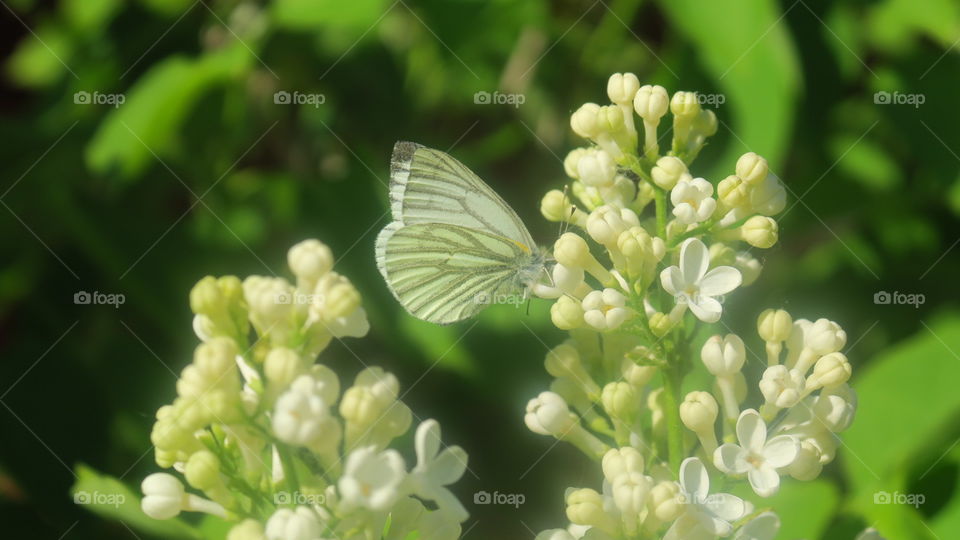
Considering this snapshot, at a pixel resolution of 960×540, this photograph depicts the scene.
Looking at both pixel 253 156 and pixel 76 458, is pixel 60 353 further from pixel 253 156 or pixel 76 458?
pixel 253 156

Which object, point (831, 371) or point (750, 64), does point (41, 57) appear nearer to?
point (750, 64)

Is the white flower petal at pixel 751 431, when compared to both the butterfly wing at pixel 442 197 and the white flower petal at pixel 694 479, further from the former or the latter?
the butterfly wing at pixel 442 197

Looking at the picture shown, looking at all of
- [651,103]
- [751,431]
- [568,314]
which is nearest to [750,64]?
[651,103]

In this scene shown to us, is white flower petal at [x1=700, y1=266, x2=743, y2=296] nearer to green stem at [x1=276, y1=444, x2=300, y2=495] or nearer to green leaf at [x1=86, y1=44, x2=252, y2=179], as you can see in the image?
green stem at [x1=276, y1=444, x2=300, y2=495]

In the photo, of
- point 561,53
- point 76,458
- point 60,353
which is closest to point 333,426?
point 76,458

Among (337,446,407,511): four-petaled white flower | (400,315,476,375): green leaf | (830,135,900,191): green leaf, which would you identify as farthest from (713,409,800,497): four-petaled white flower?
(830,135,900,191): green leaf
